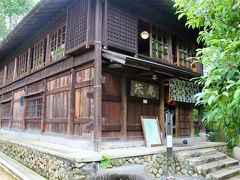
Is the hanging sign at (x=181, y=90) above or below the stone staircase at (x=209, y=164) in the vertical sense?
above

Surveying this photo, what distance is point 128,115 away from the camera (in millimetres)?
8008

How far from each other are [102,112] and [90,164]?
199 centimetres

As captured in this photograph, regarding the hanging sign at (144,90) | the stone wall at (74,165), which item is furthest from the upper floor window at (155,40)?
the stone wall at (74,165)

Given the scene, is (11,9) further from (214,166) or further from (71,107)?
(214,166)

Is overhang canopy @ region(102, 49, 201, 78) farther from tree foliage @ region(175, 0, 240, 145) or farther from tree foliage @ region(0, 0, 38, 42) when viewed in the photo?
tree foliage @ region(0, 0, 38, 42)

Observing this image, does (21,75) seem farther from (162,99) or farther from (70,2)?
(162,99)

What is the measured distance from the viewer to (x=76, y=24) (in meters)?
8.04

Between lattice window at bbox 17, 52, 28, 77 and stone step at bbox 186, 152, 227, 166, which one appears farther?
lattice window at bbox 17, 52, 28, 77

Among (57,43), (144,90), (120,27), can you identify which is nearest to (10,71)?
(57,43)

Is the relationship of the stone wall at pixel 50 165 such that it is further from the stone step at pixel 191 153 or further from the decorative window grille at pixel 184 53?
the decorative window grille at pixel 184 53

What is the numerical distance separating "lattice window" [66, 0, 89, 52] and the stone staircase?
4903 mm

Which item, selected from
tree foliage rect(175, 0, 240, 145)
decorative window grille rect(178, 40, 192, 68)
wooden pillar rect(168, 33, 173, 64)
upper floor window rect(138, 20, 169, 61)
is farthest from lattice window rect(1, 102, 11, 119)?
tree foliage rect(175, 0, 240, 145)

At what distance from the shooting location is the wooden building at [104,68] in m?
7.23

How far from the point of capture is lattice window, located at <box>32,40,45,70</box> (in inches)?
435
